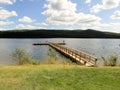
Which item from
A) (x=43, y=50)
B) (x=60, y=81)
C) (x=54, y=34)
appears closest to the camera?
(x=60, y=81)

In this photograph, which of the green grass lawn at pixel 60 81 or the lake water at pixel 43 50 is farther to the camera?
the lake water at pixel 43 50

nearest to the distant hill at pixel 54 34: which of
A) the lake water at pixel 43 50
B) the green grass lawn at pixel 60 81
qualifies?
the lake water at pixel 43 50

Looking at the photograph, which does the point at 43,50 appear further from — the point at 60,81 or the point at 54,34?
the point at 54,34

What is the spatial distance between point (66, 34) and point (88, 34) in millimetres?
19190

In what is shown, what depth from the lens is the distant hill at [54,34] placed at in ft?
575

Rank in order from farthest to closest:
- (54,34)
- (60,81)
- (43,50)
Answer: (54,34) < (43,50) < (60,81)

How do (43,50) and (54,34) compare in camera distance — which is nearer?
(43,50)

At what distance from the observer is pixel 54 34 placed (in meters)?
180

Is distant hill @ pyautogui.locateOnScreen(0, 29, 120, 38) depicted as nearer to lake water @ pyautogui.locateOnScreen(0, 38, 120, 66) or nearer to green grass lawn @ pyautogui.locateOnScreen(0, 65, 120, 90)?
lake water @ pyautogui.locateOnScreen(0, 38, 120, 66)

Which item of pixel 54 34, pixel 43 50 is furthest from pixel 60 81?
pixel 54 34

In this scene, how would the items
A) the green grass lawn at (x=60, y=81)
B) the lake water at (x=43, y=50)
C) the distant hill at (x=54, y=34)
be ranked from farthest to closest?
the distant hill at (x=54, y=34) → the lake water at (x=43, y=50) → the green grass lawn at (x=60, y=81)

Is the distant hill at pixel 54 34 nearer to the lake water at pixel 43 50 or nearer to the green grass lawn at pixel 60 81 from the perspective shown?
the lake water at pixel 43 50

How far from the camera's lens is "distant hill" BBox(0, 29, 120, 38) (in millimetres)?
175250

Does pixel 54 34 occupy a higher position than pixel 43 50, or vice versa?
pixel 54 34
